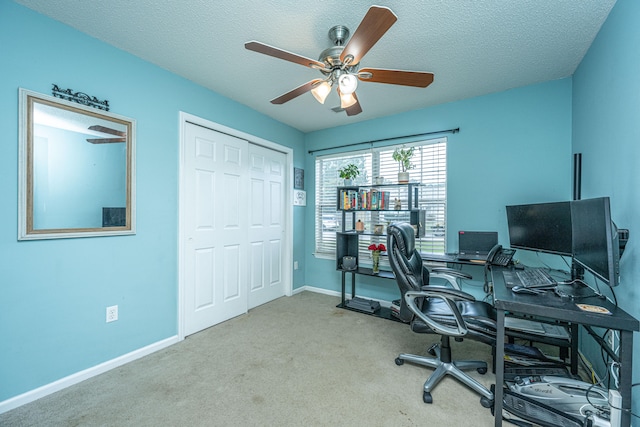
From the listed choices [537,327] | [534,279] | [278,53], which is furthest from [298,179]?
[537,327]

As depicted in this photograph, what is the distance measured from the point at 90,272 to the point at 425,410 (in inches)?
99.1

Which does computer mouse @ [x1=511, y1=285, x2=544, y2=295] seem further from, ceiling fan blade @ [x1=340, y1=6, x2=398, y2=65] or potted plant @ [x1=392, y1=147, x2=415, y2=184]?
potted plant @ [x1=392, y1=147, x2=415, y2=184]

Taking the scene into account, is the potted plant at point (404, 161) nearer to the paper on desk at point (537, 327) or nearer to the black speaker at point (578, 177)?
the black speaker at point (578, 177)

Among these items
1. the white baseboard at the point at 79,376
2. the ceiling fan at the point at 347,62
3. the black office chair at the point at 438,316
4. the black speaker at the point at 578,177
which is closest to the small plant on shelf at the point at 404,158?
the black office chair at the point at 438,316

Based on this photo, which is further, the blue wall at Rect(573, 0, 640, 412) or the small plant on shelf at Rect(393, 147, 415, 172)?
the small plant on shelf at Rect(393, 147, 415, 172)

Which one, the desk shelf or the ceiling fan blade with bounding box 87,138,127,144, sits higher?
the ceiling fan blade with bounding box 87,138,127,144

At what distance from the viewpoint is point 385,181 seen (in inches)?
139

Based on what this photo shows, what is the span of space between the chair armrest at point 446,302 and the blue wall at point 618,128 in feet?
2.62

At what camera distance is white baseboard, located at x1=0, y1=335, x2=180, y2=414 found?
1.63m

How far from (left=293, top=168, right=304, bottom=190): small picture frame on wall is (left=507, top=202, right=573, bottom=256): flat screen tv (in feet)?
8.76

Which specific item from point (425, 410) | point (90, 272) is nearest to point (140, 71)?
point (90, 272)

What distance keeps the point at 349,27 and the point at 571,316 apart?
6.88ft

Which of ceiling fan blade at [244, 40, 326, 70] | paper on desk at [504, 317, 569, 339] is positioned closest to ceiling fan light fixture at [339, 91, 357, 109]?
ceiling fan blade at [244, 40, 326, 70]

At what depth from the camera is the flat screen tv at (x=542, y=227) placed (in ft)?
6.27
